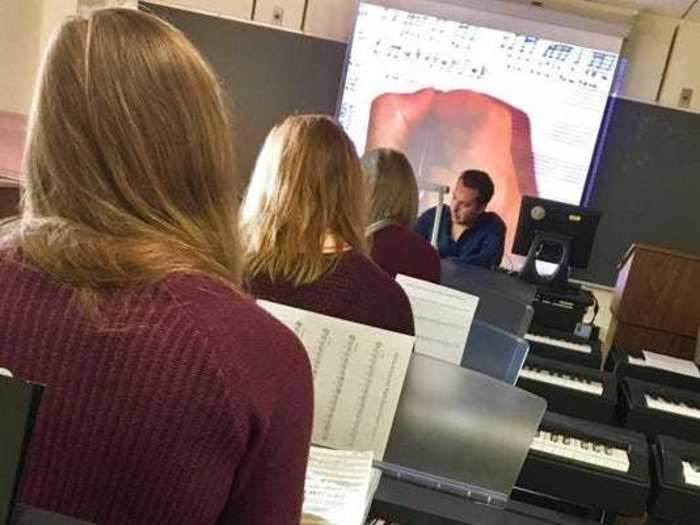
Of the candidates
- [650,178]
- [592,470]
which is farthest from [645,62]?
[592,470]

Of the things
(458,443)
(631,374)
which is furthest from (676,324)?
(458,443)

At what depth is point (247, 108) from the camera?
4898mm

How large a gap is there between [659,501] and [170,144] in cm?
198

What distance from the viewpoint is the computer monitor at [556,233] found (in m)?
4.04

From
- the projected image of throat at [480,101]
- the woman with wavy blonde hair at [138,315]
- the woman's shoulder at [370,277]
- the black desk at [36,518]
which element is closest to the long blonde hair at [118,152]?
the woman with wavy blonde hair at [138,315]

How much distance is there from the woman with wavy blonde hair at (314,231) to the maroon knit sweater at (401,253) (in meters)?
0.71

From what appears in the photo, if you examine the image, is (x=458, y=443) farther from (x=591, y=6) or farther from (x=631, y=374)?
(x=591, y=6)

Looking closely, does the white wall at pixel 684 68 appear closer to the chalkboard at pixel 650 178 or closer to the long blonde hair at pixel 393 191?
the chalkboard at pixel 650 178

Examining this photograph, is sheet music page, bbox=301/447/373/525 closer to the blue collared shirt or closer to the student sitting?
the student sitting

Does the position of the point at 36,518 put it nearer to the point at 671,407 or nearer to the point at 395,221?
the point at 395,221

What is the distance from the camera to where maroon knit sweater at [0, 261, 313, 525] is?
646 mm

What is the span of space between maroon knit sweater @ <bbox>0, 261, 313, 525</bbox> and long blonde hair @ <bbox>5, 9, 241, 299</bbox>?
0.10 ft

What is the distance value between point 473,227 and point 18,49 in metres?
2.69

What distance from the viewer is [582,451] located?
7.84 ft
